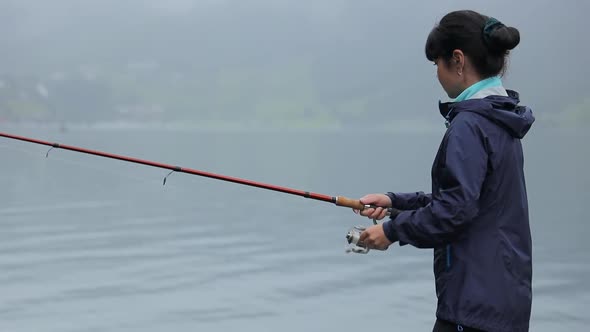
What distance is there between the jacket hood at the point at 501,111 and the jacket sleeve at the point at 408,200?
47 centimetres

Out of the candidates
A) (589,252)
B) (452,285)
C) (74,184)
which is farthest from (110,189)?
(452,285)

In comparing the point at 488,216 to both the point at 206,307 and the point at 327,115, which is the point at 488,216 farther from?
the point at 327,115

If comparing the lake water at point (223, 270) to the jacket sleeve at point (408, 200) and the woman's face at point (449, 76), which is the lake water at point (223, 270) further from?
the woman's face at point (449, 76)

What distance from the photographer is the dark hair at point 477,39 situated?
245cm

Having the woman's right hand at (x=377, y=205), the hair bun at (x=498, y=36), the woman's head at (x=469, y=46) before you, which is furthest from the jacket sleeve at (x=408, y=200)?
the hair bun at (x=498, y=36)

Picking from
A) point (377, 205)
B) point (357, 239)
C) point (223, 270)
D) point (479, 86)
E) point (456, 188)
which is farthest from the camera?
point (223, 270)

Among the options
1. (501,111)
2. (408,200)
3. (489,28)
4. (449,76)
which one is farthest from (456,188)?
(408,200)

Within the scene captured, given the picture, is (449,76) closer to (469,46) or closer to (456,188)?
(469,46)

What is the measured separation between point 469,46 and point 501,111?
0.21 metres

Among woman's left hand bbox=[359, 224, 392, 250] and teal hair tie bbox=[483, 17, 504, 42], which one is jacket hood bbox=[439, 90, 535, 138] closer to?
teal hair tie bbox=[483, 17, 504, 42]

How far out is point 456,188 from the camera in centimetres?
238

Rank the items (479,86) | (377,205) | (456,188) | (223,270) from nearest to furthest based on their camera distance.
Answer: (456,188)
(479,86)
(377,205)
(223,270)

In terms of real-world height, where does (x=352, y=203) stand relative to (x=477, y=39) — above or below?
below

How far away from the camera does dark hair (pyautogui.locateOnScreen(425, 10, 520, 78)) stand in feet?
8.03
